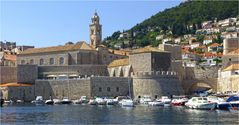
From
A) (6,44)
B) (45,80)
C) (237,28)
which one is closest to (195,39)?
(237,28)

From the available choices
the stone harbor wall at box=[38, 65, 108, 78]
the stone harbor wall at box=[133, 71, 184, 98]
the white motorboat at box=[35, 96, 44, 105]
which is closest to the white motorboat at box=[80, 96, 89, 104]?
the white motorboat at box=[35, 96, 44, 105]

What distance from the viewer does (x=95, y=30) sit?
247 feet

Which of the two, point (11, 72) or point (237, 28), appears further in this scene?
point (237, 28)

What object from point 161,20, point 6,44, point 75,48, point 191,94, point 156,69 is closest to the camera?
point 156,69

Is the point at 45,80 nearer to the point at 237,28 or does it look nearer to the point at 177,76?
the point at 177,76

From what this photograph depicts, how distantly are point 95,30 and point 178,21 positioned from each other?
195 feet

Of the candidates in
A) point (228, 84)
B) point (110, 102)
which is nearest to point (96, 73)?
point (110, 102)

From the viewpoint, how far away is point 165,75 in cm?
5812

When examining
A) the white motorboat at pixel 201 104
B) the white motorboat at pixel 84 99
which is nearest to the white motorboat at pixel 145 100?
the white motorboat at pixel 84 99

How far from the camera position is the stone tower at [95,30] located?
75.3 m

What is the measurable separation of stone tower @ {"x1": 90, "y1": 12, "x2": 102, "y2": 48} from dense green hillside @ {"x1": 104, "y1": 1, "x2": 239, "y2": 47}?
147 ft

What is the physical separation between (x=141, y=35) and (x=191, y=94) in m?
73.7

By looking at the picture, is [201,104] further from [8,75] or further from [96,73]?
[8,75]

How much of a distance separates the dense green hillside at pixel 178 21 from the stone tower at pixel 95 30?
44892 millimetres
